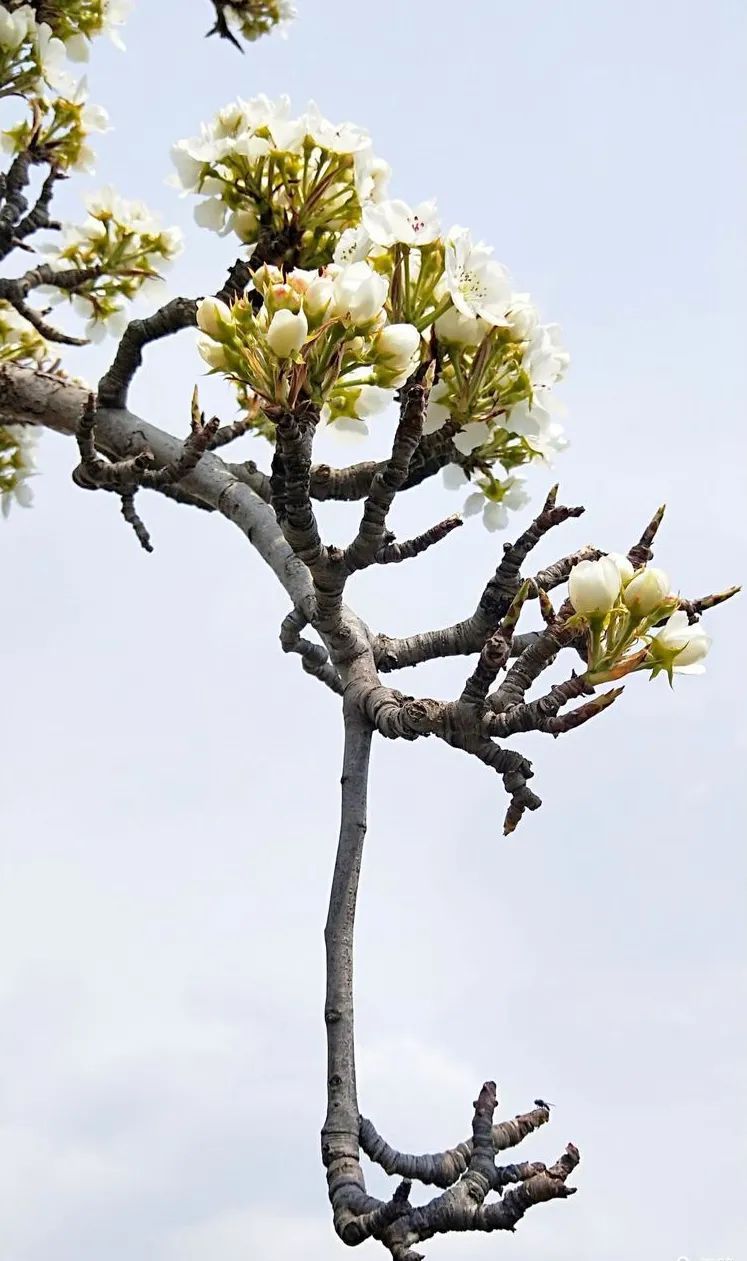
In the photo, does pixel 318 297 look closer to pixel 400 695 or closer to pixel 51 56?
pixel 400 695

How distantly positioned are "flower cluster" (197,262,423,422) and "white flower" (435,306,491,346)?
17 centimetres

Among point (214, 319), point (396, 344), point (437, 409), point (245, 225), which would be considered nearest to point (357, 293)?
point (396, 344)

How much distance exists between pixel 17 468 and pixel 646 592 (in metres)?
4.12

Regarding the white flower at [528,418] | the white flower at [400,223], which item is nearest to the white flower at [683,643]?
the white flower at [528,418]

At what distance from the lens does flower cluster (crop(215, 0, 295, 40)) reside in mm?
5879

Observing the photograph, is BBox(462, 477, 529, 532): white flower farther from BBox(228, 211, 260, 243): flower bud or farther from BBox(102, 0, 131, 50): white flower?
BBox(102, 0, 131, 50): white flower

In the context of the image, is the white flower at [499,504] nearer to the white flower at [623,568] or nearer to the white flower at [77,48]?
the white flower at [623,568]

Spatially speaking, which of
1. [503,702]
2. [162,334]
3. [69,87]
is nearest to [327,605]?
[503,702]

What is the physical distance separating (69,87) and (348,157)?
213cm

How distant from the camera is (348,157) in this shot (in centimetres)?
343

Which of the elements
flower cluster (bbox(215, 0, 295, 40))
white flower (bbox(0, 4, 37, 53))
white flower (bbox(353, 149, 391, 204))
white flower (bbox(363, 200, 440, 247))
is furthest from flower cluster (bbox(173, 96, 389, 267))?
flower cluster (bbox(215, 0, 295, 40))

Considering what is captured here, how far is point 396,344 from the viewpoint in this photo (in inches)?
104

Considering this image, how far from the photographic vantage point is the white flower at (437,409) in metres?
3.05

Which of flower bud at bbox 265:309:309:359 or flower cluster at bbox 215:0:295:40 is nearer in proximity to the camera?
flower bud at bbox 265:309:309:359
